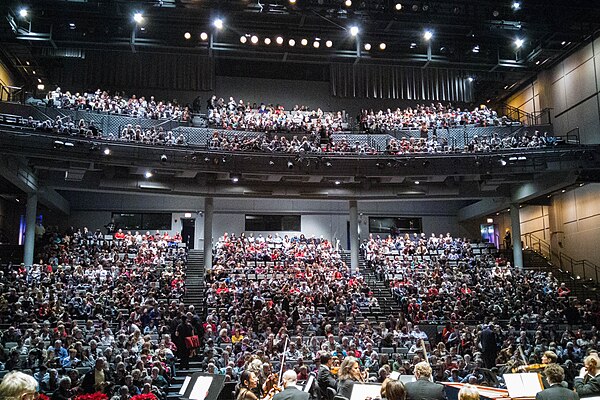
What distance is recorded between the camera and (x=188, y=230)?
3020 centimetres

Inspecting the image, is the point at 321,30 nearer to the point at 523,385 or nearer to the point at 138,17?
the point at 138,17

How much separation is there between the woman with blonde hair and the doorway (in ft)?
87.6

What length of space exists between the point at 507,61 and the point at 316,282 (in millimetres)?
15685

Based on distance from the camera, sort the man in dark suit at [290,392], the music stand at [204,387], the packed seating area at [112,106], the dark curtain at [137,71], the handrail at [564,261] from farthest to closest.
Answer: the dark curtain at [137,71], the handrail at [564,261], the packed seating area at [112,106], the music stand at [204,387], the man in dark suit at [290,392]

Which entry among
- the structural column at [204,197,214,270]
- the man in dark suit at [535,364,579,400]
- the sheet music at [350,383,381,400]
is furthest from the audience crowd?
the man in dark suit at [535,364,579,400]

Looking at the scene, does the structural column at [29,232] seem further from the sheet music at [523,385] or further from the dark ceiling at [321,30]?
the sheet music at [523,385]

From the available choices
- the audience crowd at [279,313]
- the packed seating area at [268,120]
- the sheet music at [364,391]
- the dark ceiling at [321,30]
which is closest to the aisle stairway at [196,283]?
the audience crowd at [279,313]

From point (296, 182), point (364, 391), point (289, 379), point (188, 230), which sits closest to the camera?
point (289, 379)

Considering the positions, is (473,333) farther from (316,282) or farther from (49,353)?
(49,353)

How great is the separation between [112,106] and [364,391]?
21.0 metres

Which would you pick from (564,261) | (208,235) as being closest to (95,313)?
(208,235)

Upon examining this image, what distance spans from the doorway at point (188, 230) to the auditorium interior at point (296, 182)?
0.27m

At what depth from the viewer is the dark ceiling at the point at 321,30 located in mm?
24141

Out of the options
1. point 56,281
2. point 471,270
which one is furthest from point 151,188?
point 471,270
